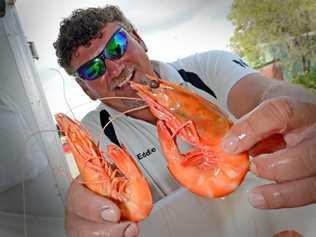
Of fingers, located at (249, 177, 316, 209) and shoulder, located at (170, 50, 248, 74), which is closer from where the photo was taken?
fingers, located at (249, 177, 316, 209)

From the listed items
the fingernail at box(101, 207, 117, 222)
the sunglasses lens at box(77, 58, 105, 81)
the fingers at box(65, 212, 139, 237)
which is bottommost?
the fingers at box(65, 212, 139, 237)

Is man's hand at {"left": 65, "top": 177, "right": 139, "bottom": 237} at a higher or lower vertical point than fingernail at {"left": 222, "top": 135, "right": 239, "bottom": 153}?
lower

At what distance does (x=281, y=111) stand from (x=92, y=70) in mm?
395

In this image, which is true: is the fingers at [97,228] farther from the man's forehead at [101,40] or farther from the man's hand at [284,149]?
the man's forehead at [101,40]

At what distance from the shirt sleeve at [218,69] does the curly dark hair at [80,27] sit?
13 centimetres

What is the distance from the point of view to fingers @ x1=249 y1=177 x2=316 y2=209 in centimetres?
36

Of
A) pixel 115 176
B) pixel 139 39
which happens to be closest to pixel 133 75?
pixel 139 39

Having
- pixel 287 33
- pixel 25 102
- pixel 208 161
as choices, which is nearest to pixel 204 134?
pixel 208 161

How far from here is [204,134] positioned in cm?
35

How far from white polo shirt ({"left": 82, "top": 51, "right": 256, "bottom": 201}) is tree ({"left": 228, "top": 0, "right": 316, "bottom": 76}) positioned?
0.31 m

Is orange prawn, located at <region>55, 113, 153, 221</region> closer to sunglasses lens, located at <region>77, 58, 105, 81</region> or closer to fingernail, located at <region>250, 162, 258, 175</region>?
fingernail, located at <region>250, 162, 258, 175</region>

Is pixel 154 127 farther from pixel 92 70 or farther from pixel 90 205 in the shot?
pixel 90 205

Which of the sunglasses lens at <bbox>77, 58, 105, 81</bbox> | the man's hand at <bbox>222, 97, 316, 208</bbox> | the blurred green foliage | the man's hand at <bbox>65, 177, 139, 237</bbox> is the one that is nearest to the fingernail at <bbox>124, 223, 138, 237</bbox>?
the man's hand at <bbox>65, 177, 139, 237</bbox>

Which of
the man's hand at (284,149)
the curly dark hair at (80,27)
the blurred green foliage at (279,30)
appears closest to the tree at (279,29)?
the blurred green foliage at (279,30)
